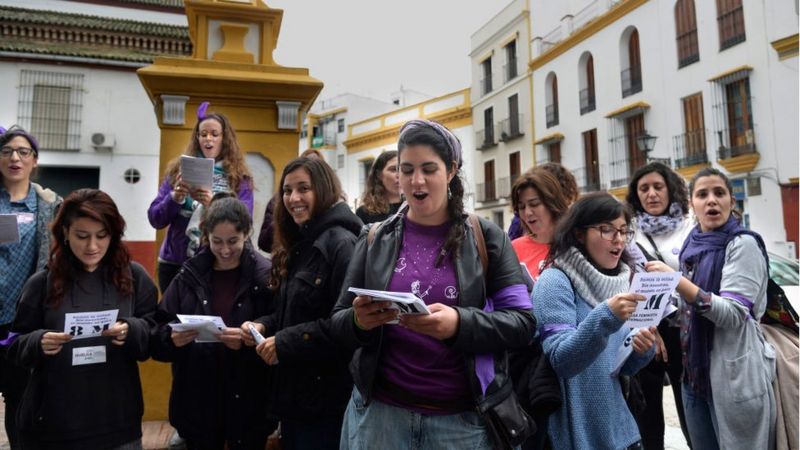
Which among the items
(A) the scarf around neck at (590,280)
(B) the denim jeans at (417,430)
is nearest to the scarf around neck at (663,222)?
(A) the scarf around neck at (590,280)

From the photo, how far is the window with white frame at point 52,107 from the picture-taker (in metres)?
12.9

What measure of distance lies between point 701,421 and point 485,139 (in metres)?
22.0

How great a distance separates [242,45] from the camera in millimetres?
3758

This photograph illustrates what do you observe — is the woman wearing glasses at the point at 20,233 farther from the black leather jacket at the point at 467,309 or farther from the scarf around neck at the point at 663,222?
the scarf around neck at the point at 663,222

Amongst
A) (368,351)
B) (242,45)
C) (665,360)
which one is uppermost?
(242,45)

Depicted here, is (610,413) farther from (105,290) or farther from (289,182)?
(105,290)

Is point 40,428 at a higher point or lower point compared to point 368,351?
lower

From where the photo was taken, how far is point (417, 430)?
1.59 metres

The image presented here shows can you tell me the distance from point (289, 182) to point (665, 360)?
6.26ft

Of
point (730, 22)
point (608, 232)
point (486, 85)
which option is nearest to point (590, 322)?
point (608, 232)

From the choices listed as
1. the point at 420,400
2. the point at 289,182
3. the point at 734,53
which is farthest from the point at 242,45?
the point at 734,53

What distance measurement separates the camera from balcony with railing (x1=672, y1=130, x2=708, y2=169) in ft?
47.5

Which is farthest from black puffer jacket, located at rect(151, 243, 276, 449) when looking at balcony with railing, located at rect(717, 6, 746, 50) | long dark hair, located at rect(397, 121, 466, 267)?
balcony with railing, located at rect(717, 6, 746, 50)

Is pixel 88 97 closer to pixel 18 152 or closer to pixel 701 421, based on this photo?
pixel 18 152
